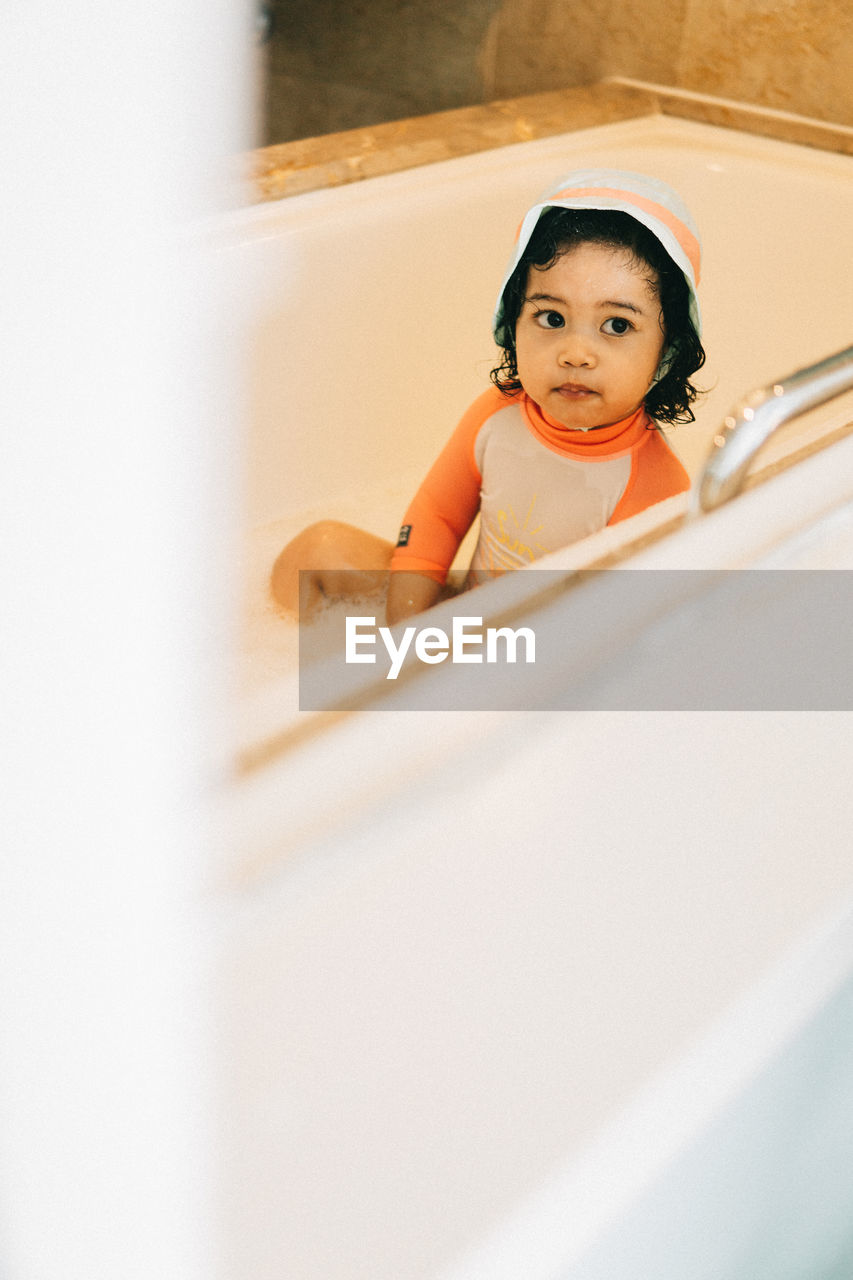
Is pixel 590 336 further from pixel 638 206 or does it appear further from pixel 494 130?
pixel 494 130

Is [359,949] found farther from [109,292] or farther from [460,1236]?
[109,292]


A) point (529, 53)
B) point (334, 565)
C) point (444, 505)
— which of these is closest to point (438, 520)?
point (444, 505)

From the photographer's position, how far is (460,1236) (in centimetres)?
40

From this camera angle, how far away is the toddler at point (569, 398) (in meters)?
0.94

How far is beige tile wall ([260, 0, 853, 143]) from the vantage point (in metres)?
1.61

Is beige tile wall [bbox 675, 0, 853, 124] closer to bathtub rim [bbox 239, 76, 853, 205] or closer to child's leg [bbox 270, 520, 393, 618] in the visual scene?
bathtub rim [bbox 239, 76, 853, 205]

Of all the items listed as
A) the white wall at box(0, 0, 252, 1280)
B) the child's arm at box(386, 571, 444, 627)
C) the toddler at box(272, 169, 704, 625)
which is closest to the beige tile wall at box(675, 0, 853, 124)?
the toddler at box(272, 169, 704, 625)

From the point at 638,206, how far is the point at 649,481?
224 millimetres

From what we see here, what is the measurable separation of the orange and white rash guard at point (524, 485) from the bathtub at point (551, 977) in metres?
0.24

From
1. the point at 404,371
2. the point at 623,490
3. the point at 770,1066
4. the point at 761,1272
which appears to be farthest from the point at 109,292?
the point at 404,371

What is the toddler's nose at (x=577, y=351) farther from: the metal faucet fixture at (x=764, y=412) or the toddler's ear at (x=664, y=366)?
the metal faucet fixture at (x=764, y=412)

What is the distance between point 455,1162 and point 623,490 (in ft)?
2.24

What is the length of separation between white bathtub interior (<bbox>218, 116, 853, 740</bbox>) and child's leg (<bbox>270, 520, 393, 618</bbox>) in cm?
4

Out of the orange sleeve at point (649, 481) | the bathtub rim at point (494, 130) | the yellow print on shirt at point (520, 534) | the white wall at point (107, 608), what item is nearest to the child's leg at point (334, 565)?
the yellow print on shirt at point (520, 534)
